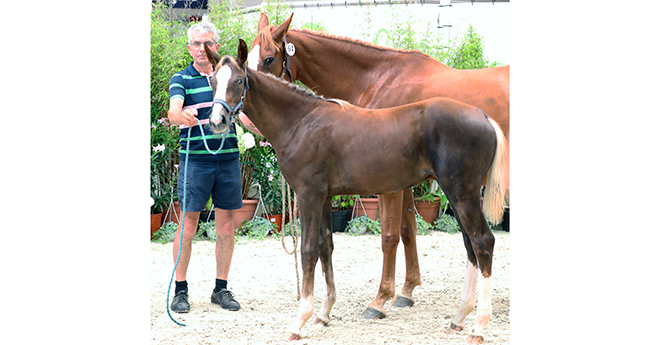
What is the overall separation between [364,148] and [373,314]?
129 cm

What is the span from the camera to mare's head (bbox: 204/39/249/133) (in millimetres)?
2758

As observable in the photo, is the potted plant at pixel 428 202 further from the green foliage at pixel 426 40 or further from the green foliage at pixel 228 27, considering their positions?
the green foliage at pixel 228 27

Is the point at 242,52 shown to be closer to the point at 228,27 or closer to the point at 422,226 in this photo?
the point at 228,27

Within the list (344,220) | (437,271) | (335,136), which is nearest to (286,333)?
(335,136)

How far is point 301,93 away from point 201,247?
11.6ft

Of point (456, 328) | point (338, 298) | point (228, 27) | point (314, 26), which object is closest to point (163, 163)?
point (228, 27)

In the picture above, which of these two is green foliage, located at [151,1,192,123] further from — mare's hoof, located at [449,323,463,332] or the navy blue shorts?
mare's hoof, located at [449,323,463,332]

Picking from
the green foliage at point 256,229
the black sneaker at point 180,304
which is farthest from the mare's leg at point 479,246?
the green foliage at point 256,229

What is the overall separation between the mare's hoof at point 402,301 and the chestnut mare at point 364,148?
0.92 m

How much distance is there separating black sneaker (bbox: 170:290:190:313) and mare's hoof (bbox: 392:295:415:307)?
1.56 meters

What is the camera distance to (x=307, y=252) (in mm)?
3045

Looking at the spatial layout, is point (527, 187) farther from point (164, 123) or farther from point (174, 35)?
point (174, 35)

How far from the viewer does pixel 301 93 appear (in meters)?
3.20

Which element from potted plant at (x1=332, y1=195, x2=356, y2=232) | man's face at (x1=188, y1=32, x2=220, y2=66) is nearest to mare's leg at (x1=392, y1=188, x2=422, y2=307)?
man's face at (x1=188, y1=32, x2=220, y2=66)
